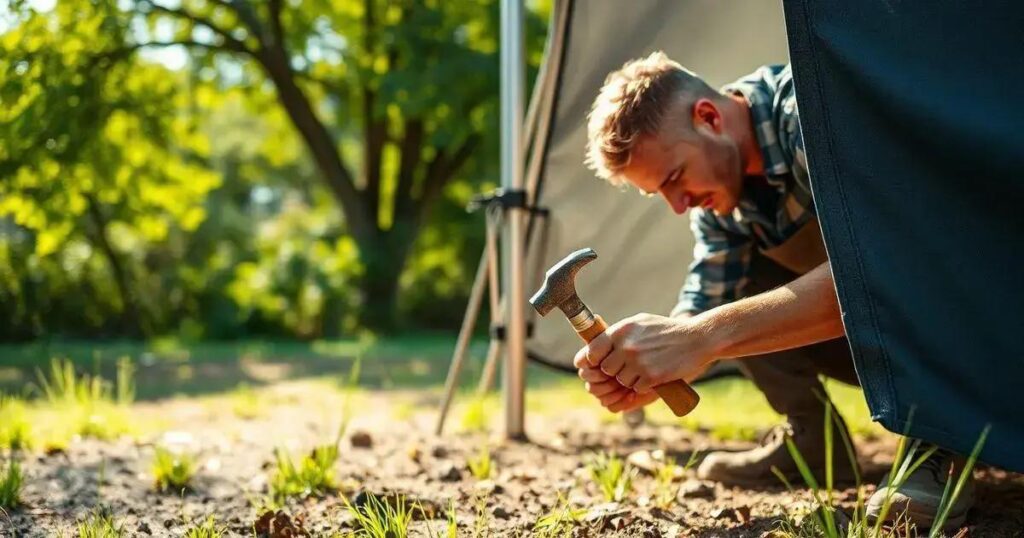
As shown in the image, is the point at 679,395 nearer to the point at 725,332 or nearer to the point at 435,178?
the point at 725,332

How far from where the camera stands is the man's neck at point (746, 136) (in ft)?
7.84

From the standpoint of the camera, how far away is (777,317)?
75.2 inches

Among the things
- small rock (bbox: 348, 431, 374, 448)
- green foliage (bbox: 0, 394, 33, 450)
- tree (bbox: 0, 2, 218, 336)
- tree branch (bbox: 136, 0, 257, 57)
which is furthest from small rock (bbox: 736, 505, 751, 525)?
tree branch (bbox: 136, 0, 257, 57)

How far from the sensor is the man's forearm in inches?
75.2

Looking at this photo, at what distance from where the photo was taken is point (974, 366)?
185 centimetres

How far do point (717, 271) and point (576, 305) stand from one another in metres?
0.78

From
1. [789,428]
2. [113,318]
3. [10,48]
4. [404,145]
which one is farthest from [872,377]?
[404,145]

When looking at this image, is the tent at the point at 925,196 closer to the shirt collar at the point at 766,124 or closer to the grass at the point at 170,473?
the shirt collar at the point at 766,124

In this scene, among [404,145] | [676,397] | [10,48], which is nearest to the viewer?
[676,397]

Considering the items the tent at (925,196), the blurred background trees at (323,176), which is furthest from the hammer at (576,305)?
the blurred background trees at (323,176)

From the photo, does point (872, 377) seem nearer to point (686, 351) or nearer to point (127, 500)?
point (686, 351)

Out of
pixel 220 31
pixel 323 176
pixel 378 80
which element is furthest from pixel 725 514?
pixel 323 176

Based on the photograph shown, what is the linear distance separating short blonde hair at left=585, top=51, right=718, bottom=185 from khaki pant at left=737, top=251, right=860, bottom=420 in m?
0.61

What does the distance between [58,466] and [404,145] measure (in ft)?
39.4
